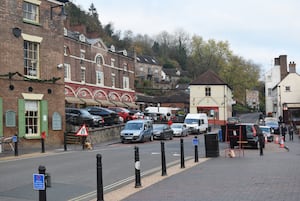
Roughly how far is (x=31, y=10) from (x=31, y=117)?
679cm

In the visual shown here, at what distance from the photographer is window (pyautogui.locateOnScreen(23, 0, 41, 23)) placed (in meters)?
26.6

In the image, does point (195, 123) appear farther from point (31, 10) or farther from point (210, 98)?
point (210, 98)

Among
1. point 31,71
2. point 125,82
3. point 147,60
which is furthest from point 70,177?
point 147,60

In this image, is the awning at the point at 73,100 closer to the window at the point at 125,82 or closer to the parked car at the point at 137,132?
the window at the point at 125,82

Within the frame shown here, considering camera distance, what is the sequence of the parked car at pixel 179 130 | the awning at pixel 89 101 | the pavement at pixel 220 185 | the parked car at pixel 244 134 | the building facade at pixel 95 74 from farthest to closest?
the awning at pixel 89 101 < the building facade at pixel 95 74 < the parked car at pixel 179 130 < the parked car at pixel 244 134 < the pavement at pixel 220 185

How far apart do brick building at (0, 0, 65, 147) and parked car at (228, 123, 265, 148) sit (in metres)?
12.2

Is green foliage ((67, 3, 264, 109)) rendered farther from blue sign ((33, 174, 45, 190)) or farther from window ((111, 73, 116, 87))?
blue sign ((33, 174, 45, 190))

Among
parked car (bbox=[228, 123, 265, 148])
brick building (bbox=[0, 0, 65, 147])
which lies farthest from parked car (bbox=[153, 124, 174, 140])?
parked car (bbox=[228, 123, 265, 148])

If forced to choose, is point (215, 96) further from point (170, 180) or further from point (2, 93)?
point (170, 180)

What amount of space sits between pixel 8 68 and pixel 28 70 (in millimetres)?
1789

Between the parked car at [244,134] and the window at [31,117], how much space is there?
1244 cm

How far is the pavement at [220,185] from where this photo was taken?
9.39m

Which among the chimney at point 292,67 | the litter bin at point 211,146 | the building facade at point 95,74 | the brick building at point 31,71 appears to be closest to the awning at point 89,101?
the building facade at point 95,74

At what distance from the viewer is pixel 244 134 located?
23.9 meters
